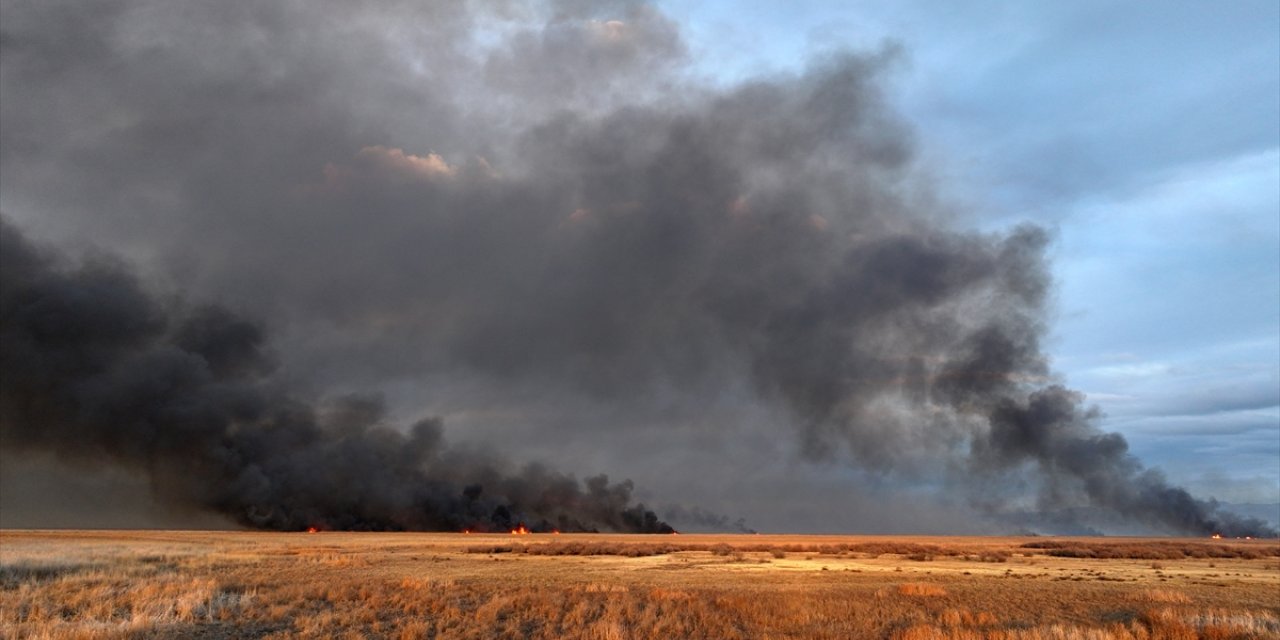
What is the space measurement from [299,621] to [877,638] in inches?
724

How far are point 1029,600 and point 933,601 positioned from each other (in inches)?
185

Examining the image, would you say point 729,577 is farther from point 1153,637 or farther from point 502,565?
point 1153,637

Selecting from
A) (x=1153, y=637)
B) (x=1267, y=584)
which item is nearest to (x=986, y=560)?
(x=1267, y=584)

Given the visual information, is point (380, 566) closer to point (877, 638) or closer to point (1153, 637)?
point (877, 638)

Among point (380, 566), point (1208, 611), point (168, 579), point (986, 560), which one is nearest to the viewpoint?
point (1208, 611)

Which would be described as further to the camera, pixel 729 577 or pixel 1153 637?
pixel 729 577

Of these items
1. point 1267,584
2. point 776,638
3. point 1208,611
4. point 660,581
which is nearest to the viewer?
point 776,638

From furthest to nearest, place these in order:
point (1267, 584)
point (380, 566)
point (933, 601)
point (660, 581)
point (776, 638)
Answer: point (380, 566) < point (1267, 584) < point (660, 581) < point (933, 601) < point (776, 638)

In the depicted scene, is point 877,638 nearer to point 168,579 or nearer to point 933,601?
point 933,601

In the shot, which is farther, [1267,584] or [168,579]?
[1267,584]

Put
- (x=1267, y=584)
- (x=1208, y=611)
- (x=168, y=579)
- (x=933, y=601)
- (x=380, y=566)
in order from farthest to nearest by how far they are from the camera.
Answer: (x=380, y=566), (x=1267, y=584), (x=168, y=579), (x=933, y=601), (x=1208, y=611)

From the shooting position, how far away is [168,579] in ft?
122

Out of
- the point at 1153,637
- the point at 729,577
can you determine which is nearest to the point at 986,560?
the point at 729,577

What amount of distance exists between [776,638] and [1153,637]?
1184cm
